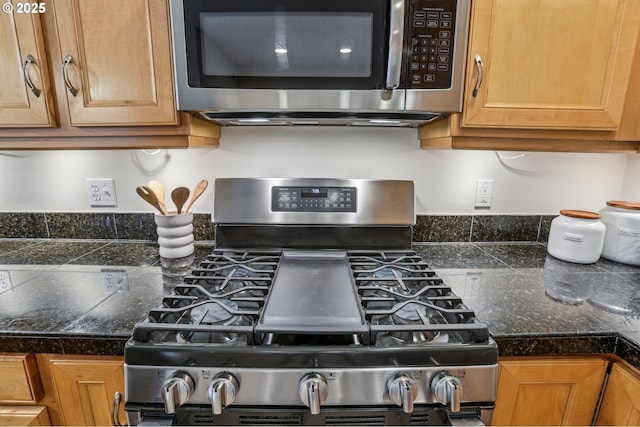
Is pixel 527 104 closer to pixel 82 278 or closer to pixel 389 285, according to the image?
pixel 389 285

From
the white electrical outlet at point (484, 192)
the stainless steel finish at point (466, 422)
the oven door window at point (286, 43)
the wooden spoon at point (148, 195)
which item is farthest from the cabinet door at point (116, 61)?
the white electrical outlet at point (484, 192)

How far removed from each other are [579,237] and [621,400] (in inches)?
22.2

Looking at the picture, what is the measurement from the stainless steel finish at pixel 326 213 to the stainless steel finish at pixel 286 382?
23.5 inches

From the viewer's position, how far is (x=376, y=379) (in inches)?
24.5

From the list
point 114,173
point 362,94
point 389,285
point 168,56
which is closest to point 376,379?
point 389,285

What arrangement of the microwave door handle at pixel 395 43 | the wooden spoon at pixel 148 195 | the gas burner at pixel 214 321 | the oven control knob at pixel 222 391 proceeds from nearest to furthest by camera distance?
the oven control knob at pixel 222 391
the gas burner at pixel 214 321
the microwave door handle at pixel 395 43
the wooden spoon at pixel 148 195

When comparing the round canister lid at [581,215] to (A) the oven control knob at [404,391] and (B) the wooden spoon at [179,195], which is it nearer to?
(A) the oven control knob at [404,391]

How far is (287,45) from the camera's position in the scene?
0.84 metres

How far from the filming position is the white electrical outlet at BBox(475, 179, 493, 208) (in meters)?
1.28

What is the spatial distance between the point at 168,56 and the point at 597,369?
1333 millimetres

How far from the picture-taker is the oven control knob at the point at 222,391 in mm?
583

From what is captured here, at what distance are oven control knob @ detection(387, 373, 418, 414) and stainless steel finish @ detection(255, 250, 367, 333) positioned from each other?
11 cm

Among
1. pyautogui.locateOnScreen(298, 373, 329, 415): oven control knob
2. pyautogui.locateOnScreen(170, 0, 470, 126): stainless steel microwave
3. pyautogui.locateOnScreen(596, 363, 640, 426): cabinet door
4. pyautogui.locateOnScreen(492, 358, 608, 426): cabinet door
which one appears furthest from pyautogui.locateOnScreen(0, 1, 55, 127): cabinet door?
pyautogui.locateOnScreen(596, 363, 640, 426): cabinet door

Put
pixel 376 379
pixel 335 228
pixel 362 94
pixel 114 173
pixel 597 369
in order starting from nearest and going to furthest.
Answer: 1. pixel 376 379
2. pixel 597 369
3. pixel 362 94
4. pixel 335 228
5. pixel 114 173
